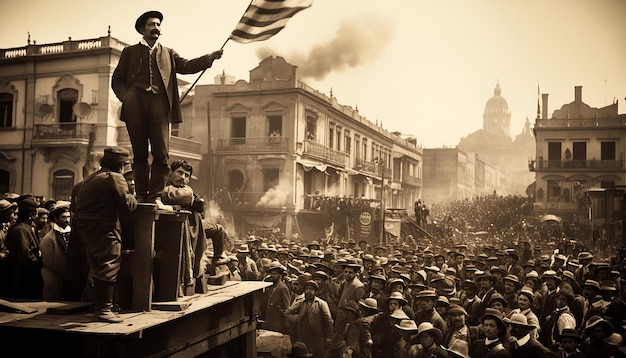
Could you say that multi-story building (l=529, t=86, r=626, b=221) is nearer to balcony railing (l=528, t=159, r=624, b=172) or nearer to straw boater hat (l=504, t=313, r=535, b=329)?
balcony railing (l=528, t=159, r=624, b=172)

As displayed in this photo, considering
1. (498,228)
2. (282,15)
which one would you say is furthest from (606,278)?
(498,228)

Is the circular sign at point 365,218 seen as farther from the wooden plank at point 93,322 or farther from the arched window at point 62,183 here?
the wooden plank at point 93,322

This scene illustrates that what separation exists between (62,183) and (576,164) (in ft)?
101

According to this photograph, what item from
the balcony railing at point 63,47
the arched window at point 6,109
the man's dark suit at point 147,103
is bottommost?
the man's dark suit at point 147,103

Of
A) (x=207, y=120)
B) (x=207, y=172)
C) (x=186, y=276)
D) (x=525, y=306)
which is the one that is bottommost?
(x=525, y=306)

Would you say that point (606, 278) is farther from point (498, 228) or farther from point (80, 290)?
point (498, 228)

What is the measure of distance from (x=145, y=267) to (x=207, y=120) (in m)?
27.1

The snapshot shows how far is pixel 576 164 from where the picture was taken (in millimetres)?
35375

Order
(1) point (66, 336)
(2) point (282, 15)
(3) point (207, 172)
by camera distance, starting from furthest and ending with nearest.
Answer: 1. (3) point (207, 172)
2. (2) point (282, 15)
3. (1) point (66, 336)

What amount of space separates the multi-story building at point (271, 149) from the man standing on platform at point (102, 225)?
22.0m

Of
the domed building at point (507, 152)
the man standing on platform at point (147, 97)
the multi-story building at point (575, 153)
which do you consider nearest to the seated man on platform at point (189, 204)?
the man standing on platform at point (147, 97)

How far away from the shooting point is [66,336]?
384cm

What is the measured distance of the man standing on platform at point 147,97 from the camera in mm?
4914

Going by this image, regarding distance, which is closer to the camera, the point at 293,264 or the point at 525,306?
the point at 525,306
